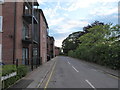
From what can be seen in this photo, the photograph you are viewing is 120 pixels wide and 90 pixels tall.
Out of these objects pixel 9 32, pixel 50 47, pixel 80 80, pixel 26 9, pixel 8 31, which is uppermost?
pixel 26 9

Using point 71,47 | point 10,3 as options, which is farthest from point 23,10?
point 71,47

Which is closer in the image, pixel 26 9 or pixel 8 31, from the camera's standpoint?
pixel 8 31

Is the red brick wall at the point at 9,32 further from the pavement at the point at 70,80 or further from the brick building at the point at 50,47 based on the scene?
the brick building at the point at 50,47

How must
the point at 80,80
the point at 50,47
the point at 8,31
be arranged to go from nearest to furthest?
the point at 80,80 → the point at 8,31 → the point at 50,47

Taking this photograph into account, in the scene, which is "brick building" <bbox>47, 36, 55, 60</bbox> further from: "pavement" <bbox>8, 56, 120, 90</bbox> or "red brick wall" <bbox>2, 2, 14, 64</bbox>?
"pavement" <bbox>8, 56, 120, 90</bbox>

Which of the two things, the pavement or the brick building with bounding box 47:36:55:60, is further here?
the brick building with bounding box 47:36:55:60

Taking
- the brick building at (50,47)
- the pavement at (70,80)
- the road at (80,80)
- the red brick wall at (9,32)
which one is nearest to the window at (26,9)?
the red brick wall at (9,32)

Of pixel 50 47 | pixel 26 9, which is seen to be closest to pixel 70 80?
pixel 26 9

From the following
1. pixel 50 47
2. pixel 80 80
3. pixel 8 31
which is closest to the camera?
pixel 80 80

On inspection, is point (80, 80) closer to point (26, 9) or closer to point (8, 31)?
point (8, 31)

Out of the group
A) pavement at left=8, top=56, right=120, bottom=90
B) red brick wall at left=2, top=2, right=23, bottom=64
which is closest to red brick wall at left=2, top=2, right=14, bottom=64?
red brick wall at left=2, top=2, right=23, bottom=64

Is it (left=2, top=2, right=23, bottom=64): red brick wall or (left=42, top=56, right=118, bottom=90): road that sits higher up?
(left=2, top=2, right=23, bottom=64): red brick wall

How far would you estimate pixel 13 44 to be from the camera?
16234 millimetres

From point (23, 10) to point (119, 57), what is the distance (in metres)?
12.6
